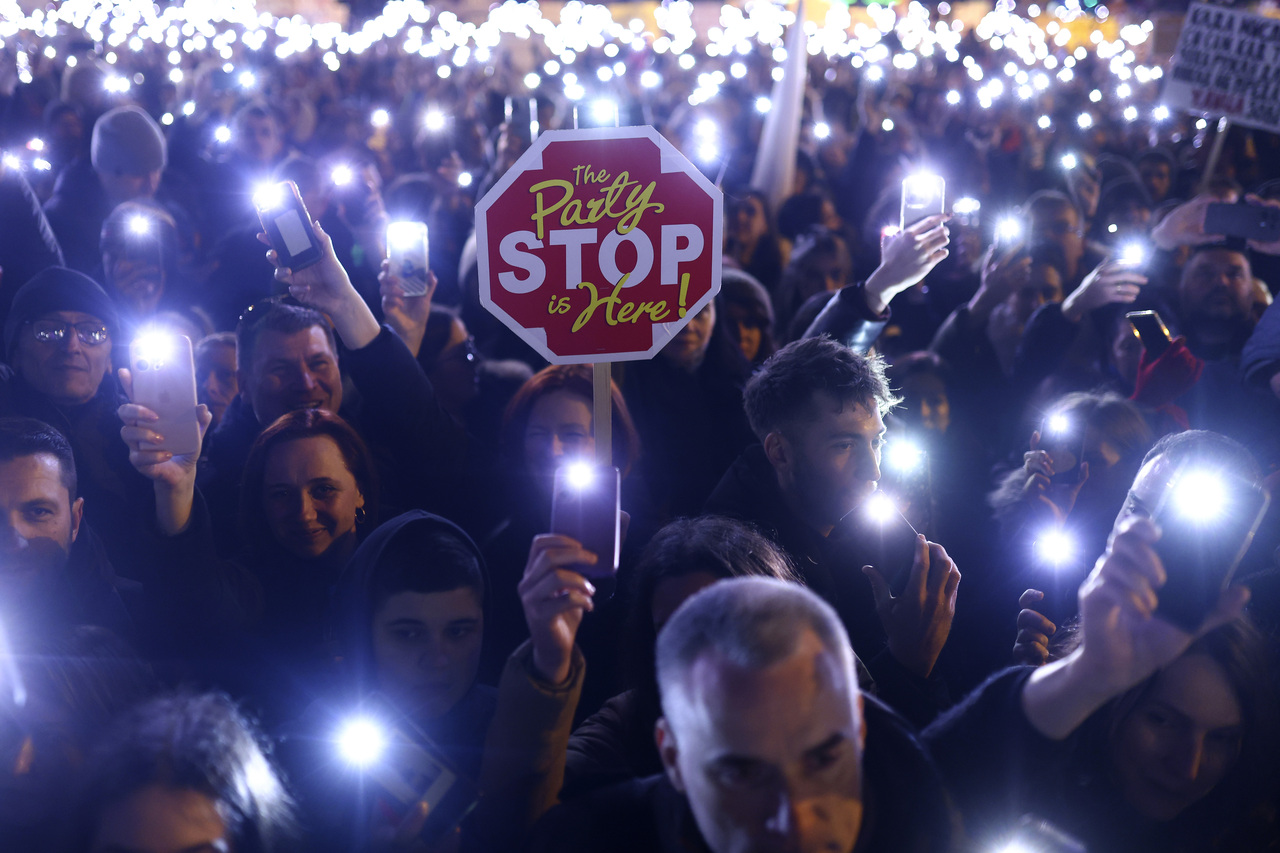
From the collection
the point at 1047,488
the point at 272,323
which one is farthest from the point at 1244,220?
the point at 272,323

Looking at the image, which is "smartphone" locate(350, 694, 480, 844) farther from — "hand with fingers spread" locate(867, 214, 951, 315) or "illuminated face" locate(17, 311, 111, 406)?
"illuminated face" locate(17, 311, 111, 406)

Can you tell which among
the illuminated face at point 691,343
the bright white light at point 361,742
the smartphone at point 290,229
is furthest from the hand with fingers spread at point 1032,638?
the smartphone at point 290,229

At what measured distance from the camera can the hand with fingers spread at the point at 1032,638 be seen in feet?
7.75

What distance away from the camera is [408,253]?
152 inches

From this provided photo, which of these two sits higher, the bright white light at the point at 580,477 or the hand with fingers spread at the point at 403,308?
the hand with fingers spread at the point at 403,308

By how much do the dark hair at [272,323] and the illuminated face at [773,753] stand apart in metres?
2.31

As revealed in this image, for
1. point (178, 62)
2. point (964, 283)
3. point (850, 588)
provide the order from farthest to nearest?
point (178, 62) → point (964, 283) → point (850, 588)

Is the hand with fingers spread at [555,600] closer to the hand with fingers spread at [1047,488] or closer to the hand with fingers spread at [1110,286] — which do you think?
the hand with fingers spread at [1047,488]

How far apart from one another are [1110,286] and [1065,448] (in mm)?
1026

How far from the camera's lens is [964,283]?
18.7ft

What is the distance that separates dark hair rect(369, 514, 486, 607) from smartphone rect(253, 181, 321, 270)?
96cm

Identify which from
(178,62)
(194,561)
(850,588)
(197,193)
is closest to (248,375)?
(194,561)

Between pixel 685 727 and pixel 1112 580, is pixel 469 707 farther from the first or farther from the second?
pixel 1112 580

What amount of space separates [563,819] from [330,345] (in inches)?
84.7
